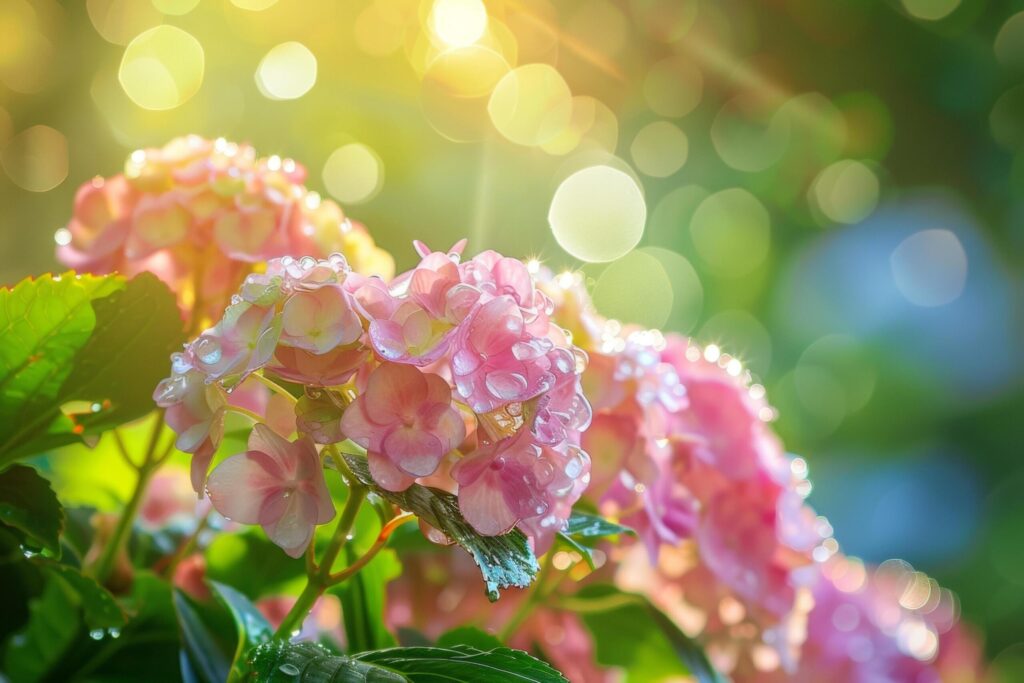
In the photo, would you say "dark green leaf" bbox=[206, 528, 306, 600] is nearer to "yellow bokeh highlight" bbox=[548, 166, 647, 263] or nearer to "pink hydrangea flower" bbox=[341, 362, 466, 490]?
"pink hydrangea flower" bbox=[341, 362, 466, 490]

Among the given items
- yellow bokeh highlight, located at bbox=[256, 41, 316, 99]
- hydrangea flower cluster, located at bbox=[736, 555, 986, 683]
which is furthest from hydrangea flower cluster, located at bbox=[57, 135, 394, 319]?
yellow bokeh highlight, located at bbox=[256, 41, 316, 99]

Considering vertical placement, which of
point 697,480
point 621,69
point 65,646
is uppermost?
point 621,69

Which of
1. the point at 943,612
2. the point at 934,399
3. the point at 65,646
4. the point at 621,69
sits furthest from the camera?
the point at 621,69

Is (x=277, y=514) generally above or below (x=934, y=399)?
above

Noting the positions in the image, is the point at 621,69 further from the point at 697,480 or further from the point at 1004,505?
the point at 697,480

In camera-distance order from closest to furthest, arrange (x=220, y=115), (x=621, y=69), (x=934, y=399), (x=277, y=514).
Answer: (x=277, y=514) < (x=220, y=115) < (x=934, y=399) < (x=621, y=69)

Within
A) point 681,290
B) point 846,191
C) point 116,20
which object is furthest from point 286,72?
point 846,191

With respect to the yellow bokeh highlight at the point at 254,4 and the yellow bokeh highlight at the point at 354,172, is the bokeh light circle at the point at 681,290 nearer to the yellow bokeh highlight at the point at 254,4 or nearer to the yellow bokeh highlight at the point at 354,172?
the yellow bokeh highlight at the point at 354,172

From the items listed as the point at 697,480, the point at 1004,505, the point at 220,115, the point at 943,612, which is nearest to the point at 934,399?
the point at 1004,505
